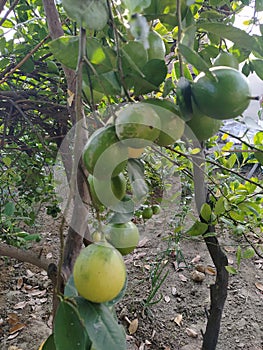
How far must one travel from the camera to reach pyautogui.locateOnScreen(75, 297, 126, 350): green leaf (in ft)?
1.30

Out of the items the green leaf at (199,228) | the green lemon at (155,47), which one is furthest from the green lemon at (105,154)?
the green leaf at (199,228)

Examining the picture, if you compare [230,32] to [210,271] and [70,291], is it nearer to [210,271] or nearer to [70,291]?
[70,291]

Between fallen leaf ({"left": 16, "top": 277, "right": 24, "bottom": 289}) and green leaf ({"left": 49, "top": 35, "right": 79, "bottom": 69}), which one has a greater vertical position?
green leaf ({"left": 49, "top": 35, "right": 79, "bottom": 69})

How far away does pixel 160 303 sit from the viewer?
6.86 feet

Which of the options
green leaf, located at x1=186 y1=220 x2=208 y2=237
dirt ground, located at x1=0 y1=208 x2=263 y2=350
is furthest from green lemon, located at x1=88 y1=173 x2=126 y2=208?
dirt ground, located at x1=0 y1=208 x2=263 y2=350

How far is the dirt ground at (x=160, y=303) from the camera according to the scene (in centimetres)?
181

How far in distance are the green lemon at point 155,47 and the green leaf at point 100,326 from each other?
315 millimetres

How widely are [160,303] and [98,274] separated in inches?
71.7

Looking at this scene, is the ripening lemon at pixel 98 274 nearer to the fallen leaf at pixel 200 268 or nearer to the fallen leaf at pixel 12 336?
the fallen leaf at pixel 12 336

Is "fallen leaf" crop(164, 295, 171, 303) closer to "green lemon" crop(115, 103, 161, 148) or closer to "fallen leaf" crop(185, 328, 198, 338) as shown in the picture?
"fallen leaf" crop(185, 328, 198, 338)

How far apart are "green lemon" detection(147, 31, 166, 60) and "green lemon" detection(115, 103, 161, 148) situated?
0.10 meters

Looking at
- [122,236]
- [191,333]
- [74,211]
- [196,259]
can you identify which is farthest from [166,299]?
[122,236]

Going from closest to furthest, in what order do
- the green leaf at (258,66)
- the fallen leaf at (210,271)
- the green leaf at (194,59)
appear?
the green leaf at (194,59)
the green leaf at (258,66)
the fallen leaf at (210,271)

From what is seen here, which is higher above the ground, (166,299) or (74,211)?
(74,211)
